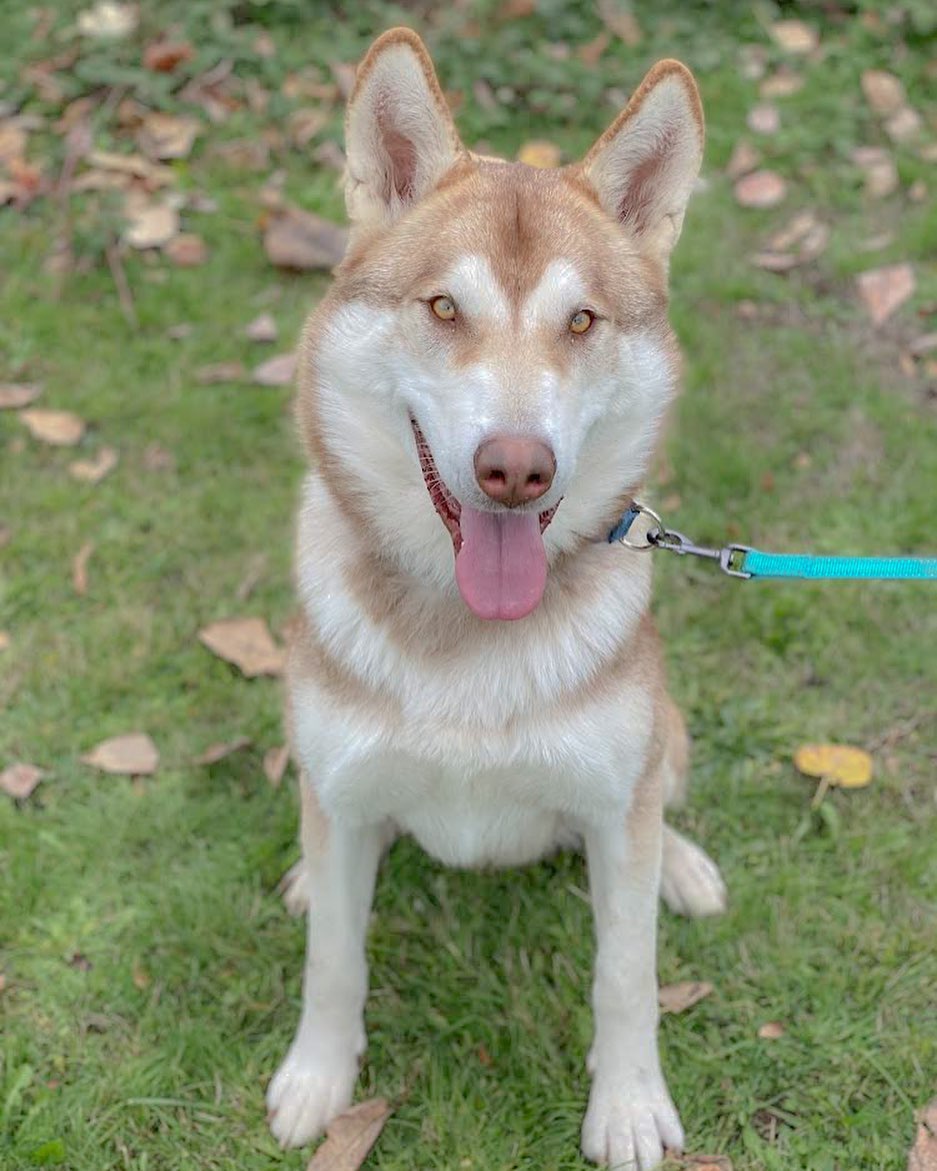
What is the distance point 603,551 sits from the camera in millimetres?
2461

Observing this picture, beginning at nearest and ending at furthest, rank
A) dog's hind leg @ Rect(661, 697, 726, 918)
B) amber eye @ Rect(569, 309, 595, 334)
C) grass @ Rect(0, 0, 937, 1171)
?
amber eye @ Rect(569, 309, 595, 334) < grass @ Rect(0, 0, 937, 1171) < dog's hind leg @ Rect(661, 697, 726, 918)

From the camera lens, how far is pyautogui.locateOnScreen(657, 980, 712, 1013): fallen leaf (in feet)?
9.31

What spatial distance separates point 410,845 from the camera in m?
3.21

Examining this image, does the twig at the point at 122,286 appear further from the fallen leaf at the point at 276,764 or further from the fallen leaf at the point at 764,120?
the fallen leaf at the point at 764,120

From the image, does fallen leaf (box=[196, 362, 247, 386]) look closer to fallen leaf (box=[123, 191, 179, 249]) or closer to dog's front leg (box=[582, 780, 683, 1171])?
fallen leaf (box=[123, 191, 179, 249])

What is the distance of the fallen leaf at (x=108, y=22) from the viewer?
566 cm

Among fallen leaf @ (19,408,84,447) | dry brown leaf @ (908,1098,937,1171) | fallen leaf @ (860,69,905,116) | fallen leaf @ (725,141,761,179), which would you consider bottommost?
dry brown leaf @ (908,1098,937,1171)

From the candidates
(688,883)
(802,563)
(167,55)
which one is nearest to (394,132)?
(802,563)

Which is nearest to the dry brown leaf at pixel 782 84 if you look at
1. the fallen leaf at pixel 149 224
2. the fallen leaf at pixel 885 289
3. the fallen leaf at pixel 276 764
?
the fallen leaf at pixel 885 289

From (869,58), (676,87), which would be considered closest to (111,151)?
(869,58)

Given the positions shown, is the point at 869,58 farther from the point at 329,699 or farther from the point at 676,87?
the point at 329,699

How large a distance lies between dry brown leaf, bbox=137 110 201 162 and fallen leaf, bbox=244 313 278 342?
3.74 feet

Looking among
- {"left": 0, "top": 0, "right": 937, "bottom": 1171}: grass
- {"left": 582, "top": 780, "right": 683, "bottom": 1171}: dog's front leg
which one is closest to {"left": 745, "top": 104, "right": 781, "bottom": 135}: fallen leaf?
{"left": 0, "top": 0, "right": 937, "bottom": 1171}: grass

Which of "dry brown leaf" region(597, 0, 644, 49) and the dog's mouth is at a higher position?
the dog's mouth
